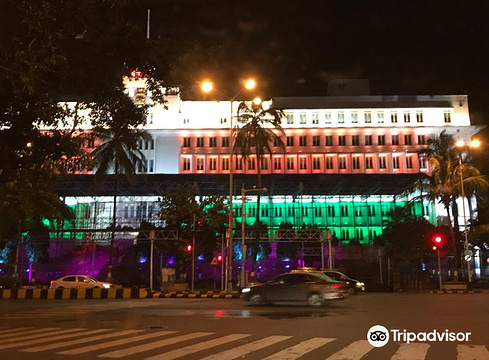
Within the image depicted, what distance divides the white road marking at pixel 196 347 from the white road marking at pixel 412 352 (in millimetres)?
3372

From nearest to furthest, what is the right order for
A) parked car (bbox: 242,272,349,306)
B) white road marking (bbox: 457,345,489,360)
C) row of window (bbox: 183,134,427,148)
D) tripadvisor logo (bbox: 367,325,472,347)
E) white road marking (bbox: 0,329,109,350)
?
white road marking (bbox: 457,345,489,360)
tripadvisor logo (bbox: 367,325,472,347)
white road marking (bbox: 0,329,109,350)
parked car (bbox: 242,272,349,306)
row of window (bbox: 183,134,427,148)

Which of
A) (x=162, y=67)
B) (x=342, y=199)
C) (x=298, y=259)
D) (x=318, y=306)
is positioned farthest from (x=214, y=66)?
(x=342, y=199)

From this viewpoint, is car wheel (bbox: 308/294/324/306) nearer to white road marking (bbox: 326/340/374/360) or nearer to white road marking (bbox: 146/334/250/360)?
white road marking (bbox: 146/334/250/360)

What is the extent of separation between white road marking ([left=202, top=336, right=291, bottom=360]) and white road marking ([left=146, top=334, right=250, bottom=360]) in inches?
22.2

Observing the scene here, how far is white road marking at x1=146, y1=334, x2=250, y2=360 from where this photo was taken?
840 cm

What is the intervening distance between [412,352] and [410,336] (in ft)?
6.52

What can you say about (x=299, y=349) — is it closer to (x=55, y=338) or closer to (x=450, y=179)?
(x=55, y=338)

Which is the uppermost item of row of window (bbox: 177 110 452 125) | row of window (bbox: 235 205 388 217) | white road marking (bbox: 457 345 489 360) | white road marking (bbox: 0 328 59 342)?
row of window (bbox: 177 110 452 125)

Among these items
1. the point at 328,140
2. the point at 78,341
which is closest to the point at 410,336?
the point at 78,341

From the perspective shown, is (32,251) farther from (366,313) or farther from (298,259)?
(366,313)

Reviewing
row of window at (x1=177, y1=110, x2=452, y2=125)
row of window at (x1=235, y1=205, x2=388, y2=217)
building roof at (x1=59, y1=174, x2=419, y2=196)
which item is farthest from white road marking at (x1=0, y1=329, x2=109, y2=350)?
row of window at (x1=177, y1=110, x2=452, y2=125)

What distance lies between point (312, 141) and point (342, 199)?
14.2m

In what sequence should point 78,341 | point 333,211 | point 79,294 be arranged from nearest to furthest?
point 78,341
point 79,294
point 333,211

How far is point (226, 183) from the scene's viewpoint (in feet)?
191
